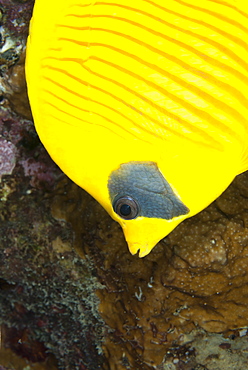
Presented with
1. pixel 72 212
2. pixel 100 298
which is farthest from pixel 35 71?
pixel 100 298

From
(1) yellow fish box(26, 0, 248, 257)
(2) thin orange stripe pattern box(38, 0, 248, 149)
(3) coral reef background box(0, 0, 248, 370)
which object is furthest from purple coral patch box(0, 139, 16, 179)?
(2) thin orange stripe pattern box(38, 0, 248, 149)

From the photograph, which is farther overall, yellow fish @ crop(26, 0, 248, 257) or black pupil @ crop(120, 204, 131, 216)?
black pupil @ crop(120, 204, 131, 216)

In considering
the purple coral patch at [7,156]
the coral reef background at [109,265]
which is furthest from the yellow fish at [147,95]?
the purple coral patch at [7,156]

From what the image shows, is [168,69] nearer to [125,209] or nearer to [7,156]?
[125,209]

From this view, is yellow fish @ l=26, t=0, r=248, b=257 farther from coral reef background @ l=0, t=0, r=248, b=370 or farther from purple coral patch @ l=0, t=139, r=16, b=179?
purple coral patch @ l=0, t=139, r=16, b=179

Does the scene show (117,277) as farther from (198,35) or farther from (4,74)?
(198,35)

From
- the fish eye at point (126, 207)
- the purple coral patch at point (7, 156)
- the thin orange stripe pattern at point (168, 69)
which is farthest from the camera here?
the purple coral patch at point (7, 156)

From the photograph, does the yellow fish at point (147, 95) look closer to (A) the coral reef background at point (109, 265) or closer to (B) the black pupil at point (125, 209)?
(B) the black pupil at point (125, 209)
